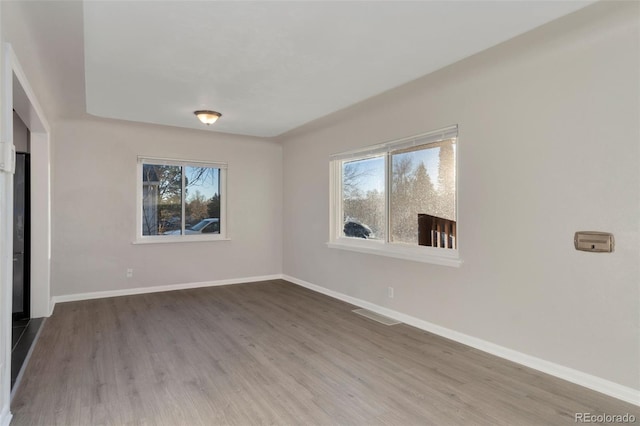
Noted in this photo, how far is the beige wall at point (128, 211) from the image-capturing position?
5051 millimetres

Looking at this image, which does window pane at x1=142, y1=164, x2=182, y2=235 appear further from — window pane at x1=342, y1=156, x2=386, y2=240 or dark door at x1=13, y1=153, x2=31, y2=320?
window pane at x1=342, y1=156, x2=386, y2=240

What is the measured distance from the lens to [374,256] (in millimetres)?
4609

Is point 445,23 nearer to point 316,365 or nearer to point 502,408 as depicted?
point 502,408

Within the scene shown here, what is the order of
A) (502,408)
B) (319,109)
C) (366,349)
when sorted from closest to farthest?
(502,408)
(366,349)
(319,109)

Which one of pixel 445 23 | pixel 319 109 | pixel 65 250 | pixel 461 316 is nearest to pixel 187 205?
pixel 65 250

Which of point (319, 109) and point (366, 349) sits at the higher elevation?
point (319, 109)

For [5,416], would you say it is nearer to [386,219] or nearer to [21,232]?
[21,232]

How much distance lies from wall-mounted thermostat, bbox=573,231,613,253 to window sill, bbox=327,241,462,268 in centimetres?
104

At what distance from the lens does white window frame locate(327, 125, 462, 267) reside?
3699mm

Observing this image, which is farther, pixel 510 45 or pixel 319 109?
pixel 319 109

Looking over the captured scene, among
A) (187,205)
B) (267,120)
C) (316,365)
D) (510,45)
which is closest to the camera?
(510,45)

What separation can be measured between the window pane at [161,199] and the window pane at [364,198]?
273 centimetres

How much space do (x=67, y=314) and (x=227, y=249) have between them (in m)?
2.45

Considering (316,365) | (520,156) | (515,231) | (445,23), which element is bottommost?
(316,365)
